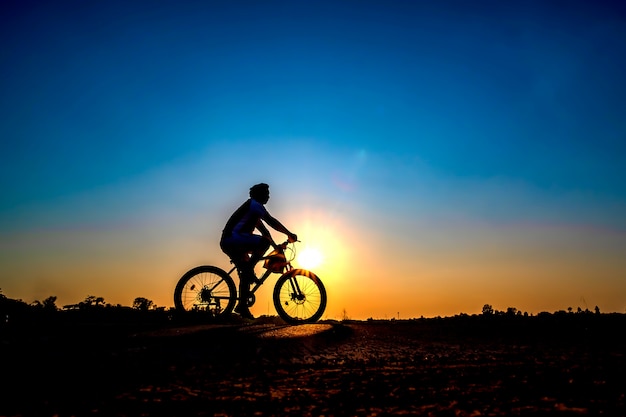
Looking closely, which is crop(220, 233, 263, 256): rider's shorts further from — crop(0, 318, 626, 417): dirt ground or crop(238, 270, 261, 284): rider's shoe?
crop(0, 318, 626, 417): dirt ground

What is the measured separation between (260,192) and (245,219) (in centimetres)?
70

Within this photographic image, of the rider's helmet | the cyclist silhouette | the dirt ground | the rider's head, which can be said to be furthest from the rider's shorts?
the dirt ground

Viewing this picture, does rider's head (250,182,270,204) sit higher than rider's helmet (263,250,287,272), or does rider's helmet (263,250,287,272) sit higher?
rider's head (250,182,270,204)

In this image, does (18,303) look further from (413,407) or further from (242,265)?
(413,407)

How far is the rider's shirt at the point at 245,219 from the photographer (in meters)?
9.96

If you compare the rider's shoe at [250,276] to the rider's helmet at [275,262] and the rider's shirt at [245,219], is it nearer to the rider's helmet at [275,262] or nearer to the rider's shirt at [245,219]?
the rider's helmet at [275,262]

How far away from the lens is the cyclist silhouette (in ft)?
32.4

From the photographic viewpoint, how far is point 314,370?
584cm

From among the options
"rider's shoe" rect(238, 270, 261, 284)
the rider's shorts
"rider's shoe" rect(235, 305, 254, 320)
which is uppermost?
the rider's shorts

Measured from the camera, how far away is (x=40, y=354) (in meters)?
6.42

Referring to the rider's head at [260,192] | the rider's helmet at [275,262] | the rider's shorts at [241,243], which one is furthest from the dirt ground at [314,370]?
the rider's head at [260,192]

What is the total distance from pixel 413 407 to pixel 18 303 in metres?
11.4

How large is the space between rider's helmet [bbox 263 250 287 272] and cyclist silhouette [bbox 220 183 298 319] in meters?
0.15

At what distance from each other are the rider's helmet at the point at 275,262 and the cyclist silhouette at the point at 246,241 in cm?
15
